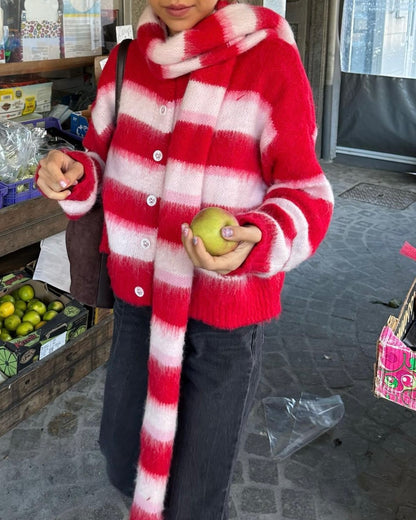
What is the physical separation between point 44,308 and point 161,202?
179 cm

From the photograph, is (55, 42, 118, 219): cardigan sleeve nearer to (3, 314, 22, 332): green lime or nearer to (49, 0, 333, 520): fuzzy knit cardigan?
(49, 0, 333, 520): fuzzy knit cardigan

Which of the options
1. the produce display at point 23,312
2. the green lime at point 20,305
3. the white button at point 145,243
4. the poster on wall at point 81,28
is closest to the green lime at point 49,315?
the produce display at point 23,312

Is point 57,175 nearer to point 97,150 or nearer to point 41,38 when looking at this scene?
point 97,150

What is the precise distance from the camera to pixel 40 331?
297 cm

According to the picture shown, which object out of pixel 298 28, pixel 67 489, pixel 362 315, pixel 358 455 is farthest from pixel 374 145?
pixel 67 489

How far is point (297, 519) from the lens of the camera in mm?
2479

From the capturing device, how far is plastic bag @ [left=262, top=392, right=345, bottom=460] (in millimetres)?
2920

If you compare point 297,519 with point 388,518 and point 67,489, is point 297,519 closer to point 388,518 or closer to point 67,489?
point 388,518

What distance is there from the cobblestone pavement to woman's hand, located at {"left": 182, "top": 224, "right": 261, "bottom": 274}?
4.83 ft

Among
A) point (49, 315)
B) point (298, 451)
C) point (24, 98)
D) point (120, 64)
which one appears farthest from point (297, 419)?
point (24, 98)

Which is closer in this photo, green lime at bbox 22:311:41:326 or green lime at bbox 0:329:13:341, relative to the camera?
green lime at bbox 0:329:13:341

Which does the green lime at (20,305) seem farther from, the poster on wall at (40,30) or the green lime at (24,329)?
the poster on wall at (40,30)

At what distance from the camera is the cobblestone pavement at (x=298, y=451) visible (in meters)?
2.53

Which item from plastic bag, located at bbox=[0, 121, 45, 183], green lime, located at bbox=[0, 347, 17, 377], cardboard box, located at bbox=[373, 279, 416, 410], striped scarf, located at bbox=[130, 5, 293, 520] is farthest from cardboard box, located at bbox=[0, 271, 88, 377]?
cardboard box, located at bbox=[373, 279, 416, 410]
